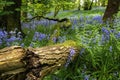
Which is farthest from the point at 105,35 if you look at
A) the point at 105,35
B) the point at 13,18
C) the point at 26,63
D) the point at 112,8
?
the point at 112,8

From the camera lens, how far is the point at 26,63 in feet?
14.3

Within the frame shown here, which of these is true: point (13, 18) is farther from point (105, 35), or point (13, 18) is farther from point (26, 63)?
point (26, 63)

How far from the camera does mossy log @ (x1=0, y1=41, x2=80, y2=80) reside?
4246 mm

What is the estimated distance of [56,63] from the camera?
4730 mm

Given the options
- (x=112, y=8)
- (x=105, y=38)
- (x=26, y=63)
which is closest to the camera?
(x=26, y=63)

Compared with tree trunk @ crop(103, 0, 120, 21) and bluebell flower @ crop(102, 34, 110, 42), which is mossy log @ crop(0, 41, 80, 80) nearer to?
bluebell flower @ crop(102, 34, 110, 42)

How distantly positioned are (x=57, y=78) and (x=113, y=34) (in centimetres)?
126

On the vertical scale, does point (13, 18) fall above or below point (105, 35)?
below

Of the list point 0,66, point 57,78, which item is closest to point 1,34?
point 57,78

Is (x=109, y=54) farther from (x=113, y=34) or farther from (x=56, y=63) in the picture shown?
(x=56, y=63)

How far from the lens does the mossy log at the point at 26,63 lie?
13.9 ft

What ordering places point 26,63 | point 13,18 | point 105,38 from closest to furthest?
point 26,63, point 105,38, point 13,18

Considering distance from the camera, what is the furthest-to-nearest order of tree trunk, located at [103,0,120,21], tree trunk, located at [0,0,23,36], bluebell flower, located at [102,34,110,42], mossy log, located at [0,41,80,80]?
tree trunk, located at [103,0,120,21] < tree trunk, located at [0,0,23,36] < bluebell flower, located at [102,34,110,42] < mossy log, located at [0,41,80,80]

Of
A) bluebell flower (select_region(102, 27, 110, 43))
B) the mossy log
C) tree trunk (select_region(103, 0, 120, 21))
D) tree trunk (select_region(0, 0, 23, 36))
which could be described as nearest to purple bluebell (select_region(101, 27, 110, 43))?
bluebell flower (select_region(102, 27, 110, 43))
